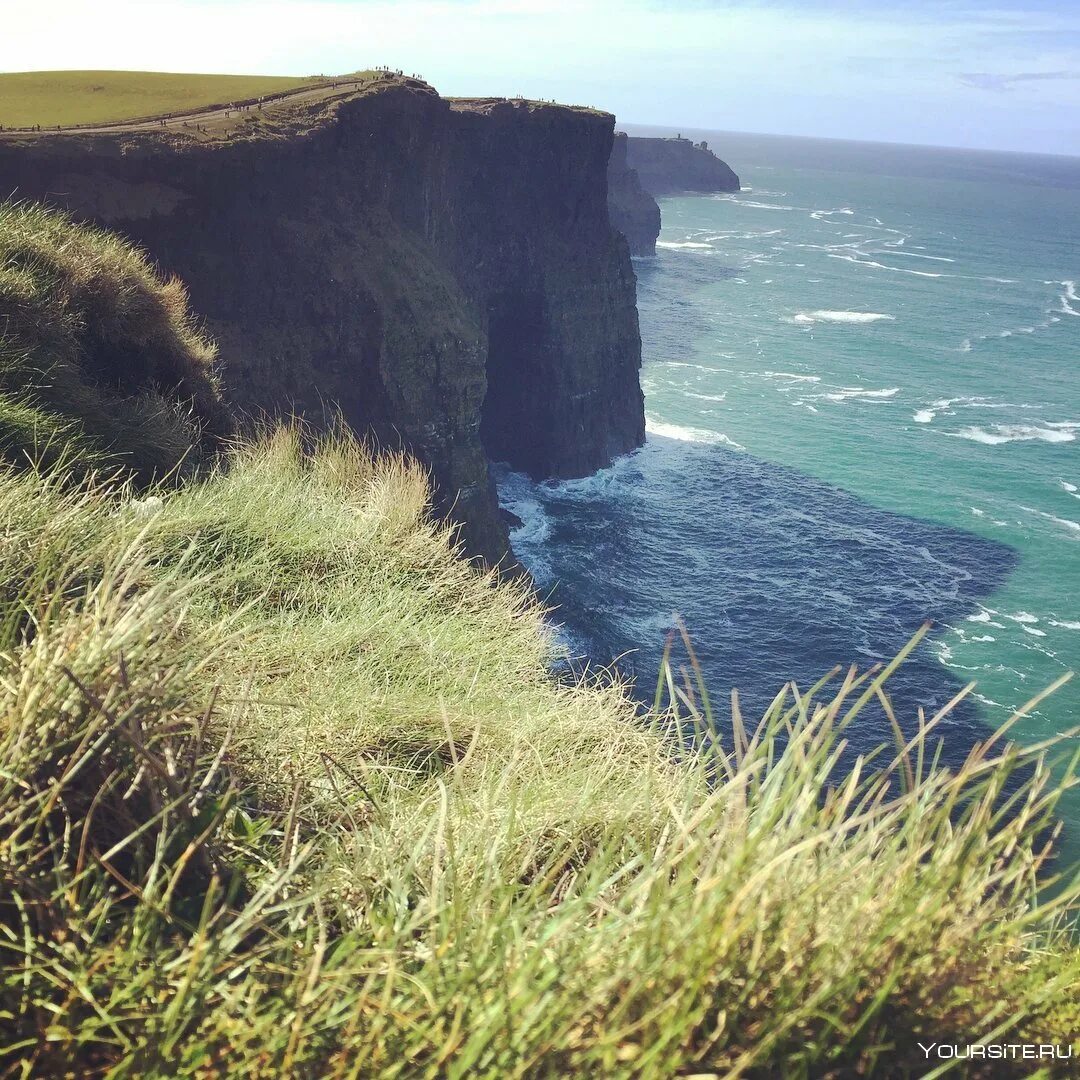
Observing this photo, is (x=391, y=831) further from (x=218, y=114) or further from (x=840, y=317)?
(x=840, y=317)

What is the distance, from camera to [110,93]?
47250 millimetres

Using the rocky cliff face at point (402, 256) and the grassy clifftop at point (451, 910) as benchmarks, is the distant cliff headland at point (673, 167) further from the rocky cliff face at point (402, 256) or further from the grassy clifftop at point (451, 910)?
the grassy clifftop at point (451, 910)

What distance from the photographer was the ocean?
36.7 meters

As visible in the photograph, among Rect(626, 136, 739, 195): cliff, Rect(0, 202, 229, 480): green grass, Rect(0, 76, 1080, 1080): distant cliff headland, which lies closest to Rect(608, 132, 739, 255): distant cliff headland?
Rect(626, 136, 739, 195): cliff

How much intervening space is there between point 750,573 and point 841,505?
39.3 ft

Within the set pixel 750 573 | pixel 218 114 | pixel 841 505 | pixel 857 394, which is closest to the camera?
pixel 750 573

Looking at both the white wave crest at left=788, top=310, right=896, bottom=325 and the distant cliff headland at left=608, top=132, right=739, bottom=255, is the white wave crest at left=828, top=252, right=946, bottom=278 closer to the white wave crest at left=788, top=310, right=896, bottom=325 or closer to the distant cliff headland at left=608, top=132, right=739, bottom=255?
the white wave crest at left=788, top=310, right=896, bottom=325

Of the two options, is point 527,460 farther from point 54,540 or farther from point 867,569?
point 54,540

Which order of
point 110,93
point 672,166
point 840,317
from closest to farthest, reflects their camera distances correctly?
point 110,93, point 840,317, point 672,166

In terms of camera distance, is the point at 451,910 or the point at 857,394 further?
the point at 857,394

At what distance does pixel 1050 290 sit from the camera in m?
115

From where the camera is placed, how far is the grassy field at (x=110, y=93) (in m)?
40.9

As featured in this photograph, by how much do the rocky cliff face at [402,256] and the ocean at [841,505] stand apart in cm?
603

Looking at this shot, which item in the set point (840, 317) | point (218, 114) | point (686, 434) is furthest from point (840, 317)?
point (218, 114)
